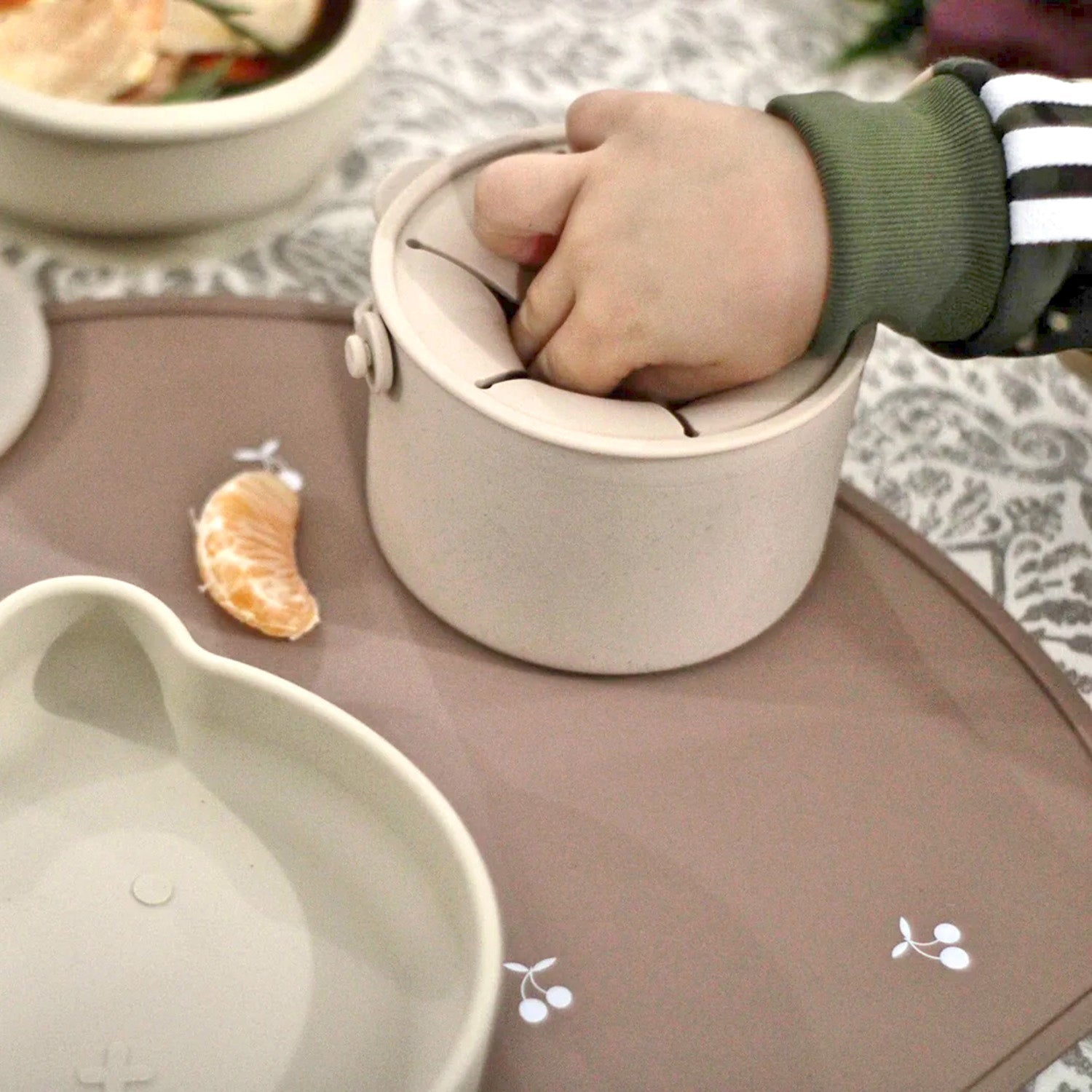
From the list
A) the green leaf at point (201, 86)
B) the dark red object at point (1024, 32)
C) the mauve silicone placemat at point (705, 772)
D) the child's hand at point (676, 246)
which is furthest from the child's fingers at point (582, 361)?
the dark red object at point (1024, 32)

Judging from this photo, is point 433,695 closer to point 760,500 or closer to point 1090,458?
point 760,500

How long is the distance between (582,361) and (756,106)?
0.36m

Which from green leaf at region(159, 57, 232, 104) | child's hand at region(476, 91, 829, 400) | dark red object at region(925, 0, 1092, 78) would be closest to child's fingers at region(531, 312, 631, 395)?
child's hand at region(476, 91, 829, 400)

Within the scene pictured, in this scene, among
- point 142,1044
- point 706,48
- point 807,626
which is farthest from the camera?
point 706,48

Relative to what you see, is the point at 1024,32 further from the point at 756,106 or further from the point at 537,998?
the point at 537,998

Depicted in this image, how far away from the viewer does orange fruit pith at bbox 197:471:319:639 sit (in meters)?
0.45

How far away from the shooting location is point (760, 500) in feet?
1.36

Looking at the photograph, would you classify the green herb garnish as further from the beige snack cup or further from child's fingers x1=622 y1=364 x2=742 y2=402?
child's fingers x1=622 y1=364 x2=742 y2=402

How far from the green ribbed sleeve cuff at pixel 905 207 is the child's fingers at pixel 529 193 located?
74 millimetres

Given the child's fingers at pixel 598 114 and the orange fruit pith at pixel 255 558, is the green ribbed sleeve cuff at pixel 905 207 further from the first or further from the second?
the orange fruit pith at pixel 255 558

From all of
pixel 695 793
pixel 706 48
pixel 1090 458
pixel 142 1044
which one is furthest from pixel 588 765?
pixel 706 48

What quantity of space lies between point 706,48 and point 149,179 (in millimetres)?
348

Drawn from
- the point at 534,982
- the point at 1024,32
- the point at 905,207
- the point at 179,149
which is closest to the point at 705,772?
the point at 534,982

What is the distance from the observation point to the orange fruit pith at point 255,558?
17.8 inches
